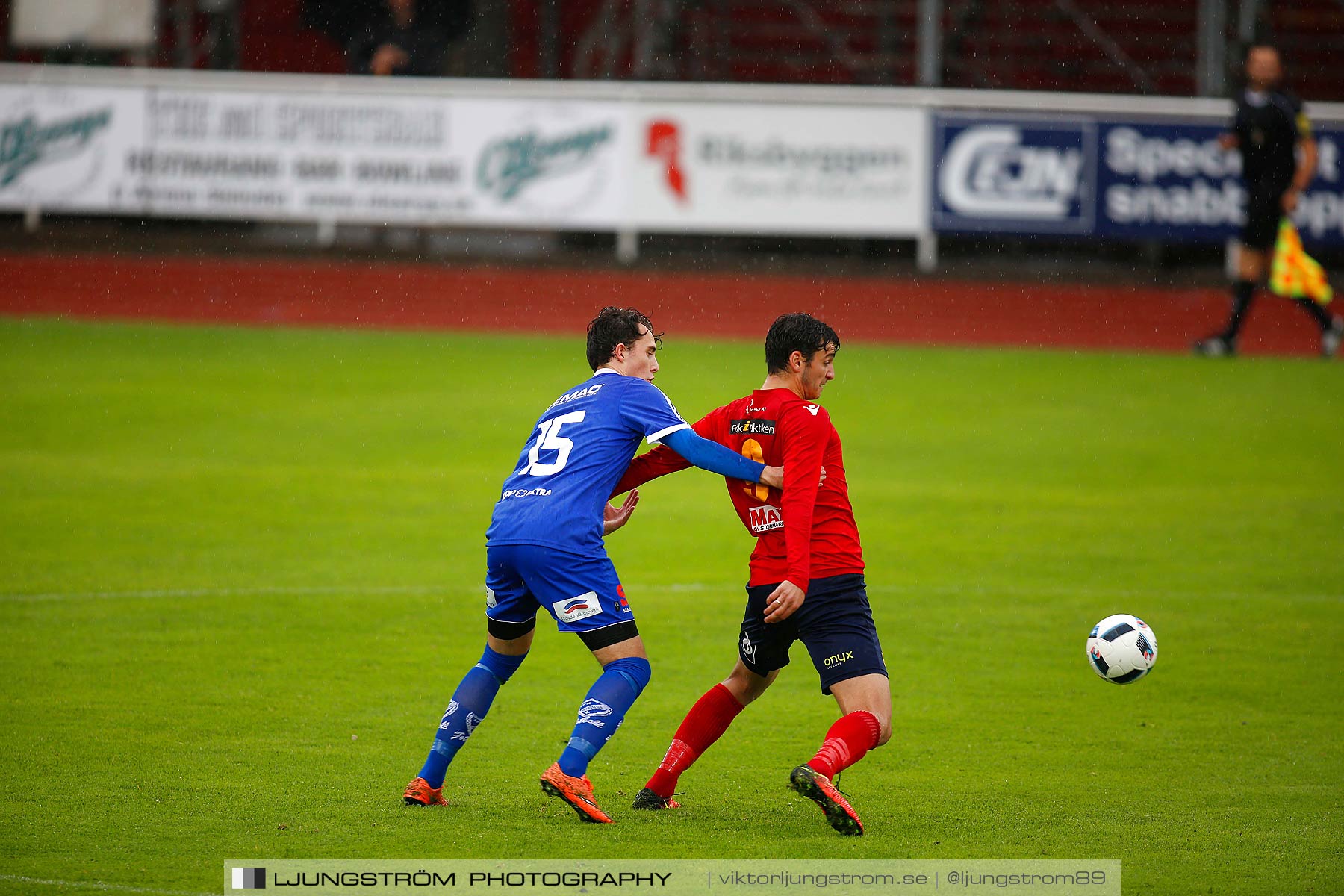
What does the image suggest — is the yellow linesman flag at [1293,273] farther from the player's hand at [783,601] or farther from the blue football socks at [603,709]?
the blue football socks at [603,709]

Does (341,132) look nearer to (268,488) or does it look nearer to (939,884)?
(268,488)

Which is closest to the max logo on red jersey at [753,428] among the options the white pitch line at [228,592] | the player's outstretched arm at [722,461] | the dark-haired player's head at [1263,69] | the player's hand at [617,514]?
the player's outstretched arm at [722,461]

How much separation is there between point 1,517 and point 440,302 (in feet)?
33.6

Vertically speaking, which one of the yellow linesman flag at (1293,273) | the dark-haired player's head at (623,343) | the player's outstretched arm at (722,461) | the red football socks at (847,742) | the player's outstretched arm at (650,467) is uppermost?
the dark-haired player's head at (623,343)

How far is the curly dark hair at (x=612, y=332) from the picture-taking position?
542cm

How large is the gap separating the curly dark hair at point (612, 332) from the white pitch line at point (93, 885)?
2.21 meters

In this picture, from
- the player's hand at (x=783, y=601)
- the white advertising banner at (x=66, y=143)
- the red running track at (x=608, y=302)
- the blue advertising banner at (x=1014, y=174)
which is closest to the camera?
the player's hand at (x=783, y=601)

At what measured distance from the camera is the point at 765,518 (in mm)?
5223

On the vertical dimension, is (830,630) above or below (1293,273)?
above

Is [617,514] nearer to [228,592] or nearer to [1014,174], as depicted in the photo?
[228,592]

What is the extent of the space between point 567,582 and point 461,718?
2.05 feet

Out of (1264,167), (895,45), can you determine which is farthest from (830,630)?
(895,45)

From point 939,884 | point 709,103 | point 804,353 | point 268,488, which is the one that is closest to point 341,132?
point 709,103

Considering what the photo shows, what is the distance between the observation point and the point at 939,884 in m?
4.51
